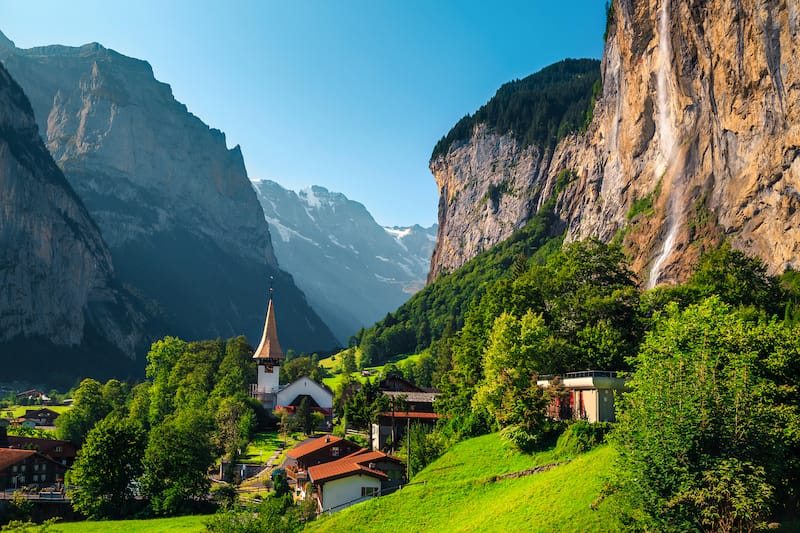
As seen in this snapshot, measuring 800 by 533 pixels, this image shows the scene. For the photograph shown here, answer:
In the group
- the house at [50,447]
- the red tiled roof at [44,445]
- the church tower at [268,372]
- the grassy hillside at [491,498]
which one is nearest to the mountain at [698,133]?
the grassy hillside at [491,498]

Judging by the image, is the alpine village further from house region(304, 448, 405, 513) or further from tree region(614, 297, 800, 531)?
house region(304, 448, 405, 513)

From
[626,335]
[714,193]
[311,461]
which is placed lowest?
[311,461]

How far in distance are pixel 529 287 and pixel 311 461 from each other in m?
25.8

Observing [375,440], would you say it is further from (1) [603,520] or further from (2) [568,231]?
(2) [568,231]

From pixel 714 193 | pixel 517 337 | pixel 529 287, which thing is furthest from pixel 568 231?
pixel 517 337

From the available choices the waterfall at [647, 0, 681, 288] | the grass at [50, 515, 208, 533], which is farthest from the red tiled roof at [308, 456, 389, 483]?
the waterfall at [647, 0, 681, 288]

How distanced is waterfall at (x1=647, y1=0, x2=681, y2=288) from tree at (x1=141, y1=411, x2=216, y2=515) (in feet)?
206

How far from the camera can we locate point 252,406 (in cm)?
9506

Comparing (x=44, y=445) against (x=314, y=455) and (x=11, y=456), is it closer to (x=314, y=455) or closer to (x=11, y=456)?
(x=11, y=456)

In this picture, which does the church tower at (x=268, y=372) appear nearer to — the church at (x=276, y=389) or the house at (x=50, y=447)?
the church at (x=276, y=389)

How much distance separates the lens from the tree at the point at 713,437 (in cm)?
2523

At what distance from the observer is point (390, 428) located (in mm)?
72000

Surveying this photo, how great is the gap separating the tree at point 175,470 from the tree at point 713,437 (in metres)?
47.6

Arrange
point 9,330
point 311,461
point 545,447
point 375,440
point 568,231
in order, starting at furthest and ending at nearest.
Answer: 1. point 9,330
2. point 568,231
3. point 375,440
4. point 311,461
5. point 545,447
